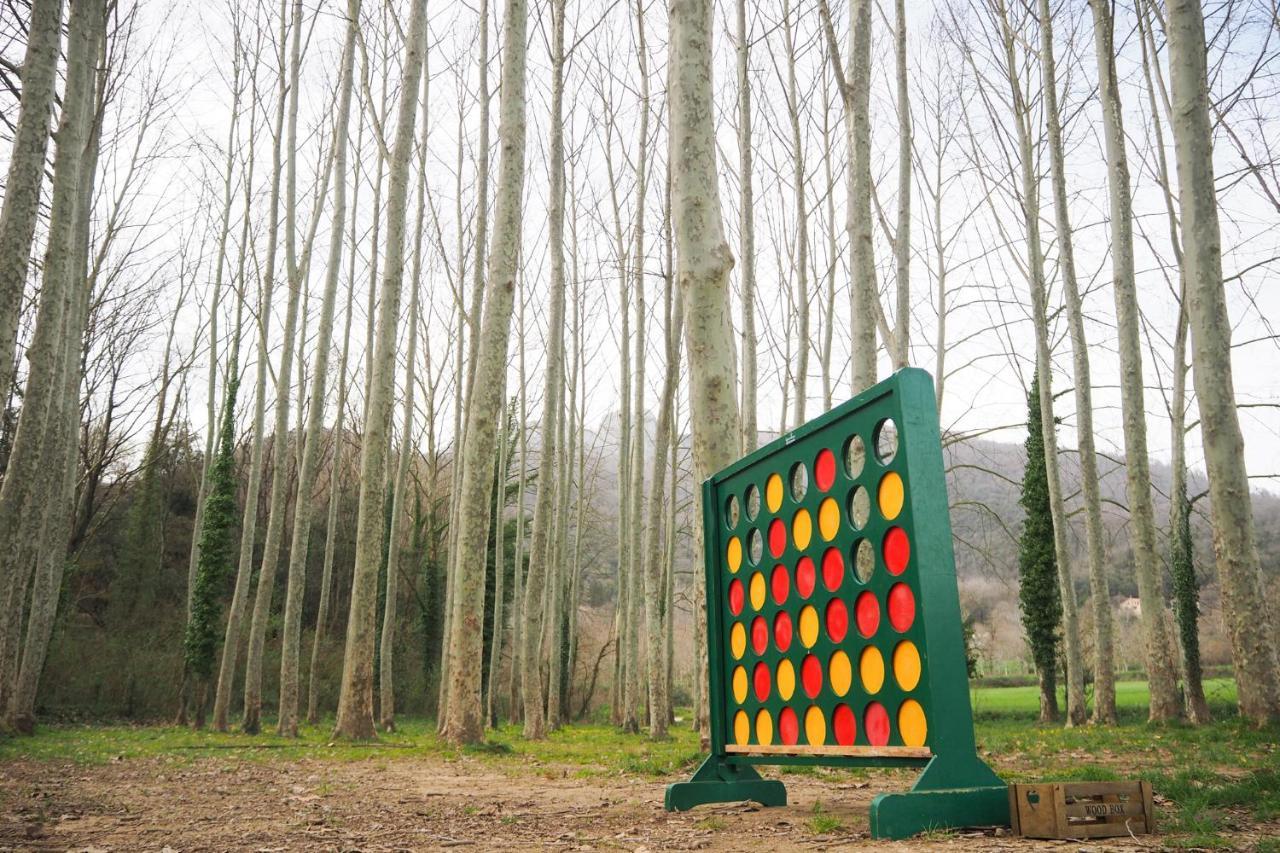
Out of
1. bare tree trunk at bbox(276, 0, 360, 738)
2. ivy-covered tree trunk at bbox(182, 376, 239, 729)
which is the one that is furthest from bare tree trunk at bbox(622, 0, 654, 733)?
ivy-covered tree trunk at bbox(182, 376, 239, 729)

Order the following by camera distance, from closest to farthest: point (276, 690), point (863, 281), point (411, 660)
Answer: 1. point (863, 281)
2. point (276, 690)
3. point (411, 660)

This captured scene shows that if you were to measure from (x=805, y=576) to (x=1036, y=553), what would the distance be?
16221 mm

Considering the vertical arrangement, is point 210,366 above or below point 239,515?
above

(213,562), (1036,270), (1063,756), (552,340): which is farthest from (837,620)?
(213,562)

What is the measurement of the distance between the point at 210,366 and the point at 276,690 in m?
8.60

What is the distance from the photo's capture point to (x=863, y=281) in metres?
7.04

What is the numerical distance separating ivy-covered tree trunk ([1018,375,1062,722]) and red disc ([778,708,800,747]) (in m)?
15.6

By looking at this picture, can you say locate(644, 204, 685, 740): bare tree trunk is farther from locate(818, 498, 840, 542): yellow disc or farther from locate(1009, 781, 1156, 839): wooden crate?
locate(1009, 781, 1156, 839): wooden crate

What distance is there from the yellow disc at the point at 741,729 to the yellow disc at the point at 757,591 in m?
0.51

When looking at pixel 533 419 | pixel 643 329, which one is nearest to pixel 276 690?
pixel 533 419

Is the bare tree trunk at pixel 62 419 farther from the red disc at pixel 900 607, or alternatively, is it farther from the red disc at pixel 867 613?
the red disc at pixel 900 607

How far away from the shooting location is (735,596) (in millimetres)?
4098

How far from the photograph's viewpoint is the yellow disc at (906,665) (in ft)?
9.30

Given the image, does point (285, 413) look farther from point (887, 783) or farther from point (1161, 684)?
point (1161, 684)
